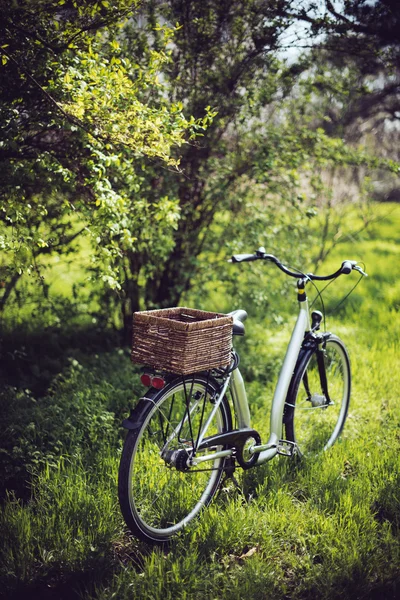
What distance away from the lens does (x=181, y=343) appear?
2523mm

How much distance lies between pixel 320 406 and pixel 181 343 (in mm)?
1622

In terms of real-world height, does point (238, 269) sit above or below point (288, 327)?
above

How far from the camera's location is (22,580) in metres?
2.48

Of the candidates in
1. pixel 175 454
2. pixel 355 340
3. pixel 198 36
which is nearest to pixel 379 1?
pixel 198 36

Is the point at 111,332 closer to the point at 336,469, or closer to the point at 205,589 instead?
the point at 336,469

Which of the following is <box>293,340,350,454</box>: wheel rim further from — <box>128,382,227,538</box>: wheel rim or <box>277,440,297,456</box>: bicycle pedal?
<box>128,382,227,538</box>: wheel rim

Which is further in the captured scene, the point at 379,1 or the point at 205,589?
the point at 379,1

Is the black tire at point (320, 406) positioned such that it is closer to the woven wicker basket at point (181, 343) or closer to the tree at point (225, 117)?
the woven wicker basket at point (181, 343)

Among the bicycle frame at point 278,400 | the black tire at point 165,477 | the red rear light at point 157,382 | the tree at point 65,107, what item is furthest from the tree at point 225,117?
the red rear light at point 157,382

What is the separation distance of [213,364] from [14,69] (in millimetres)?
2058

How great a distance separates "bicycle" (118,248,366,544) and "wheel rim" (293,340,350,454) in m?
A: 0.01

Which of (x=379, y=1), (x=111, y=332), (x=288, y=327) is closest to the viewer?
(x=379, y=1)

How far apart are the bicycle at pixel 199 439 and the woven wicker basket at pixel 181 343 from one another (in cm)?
12

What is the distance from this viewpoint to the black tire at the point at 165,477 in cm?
260
